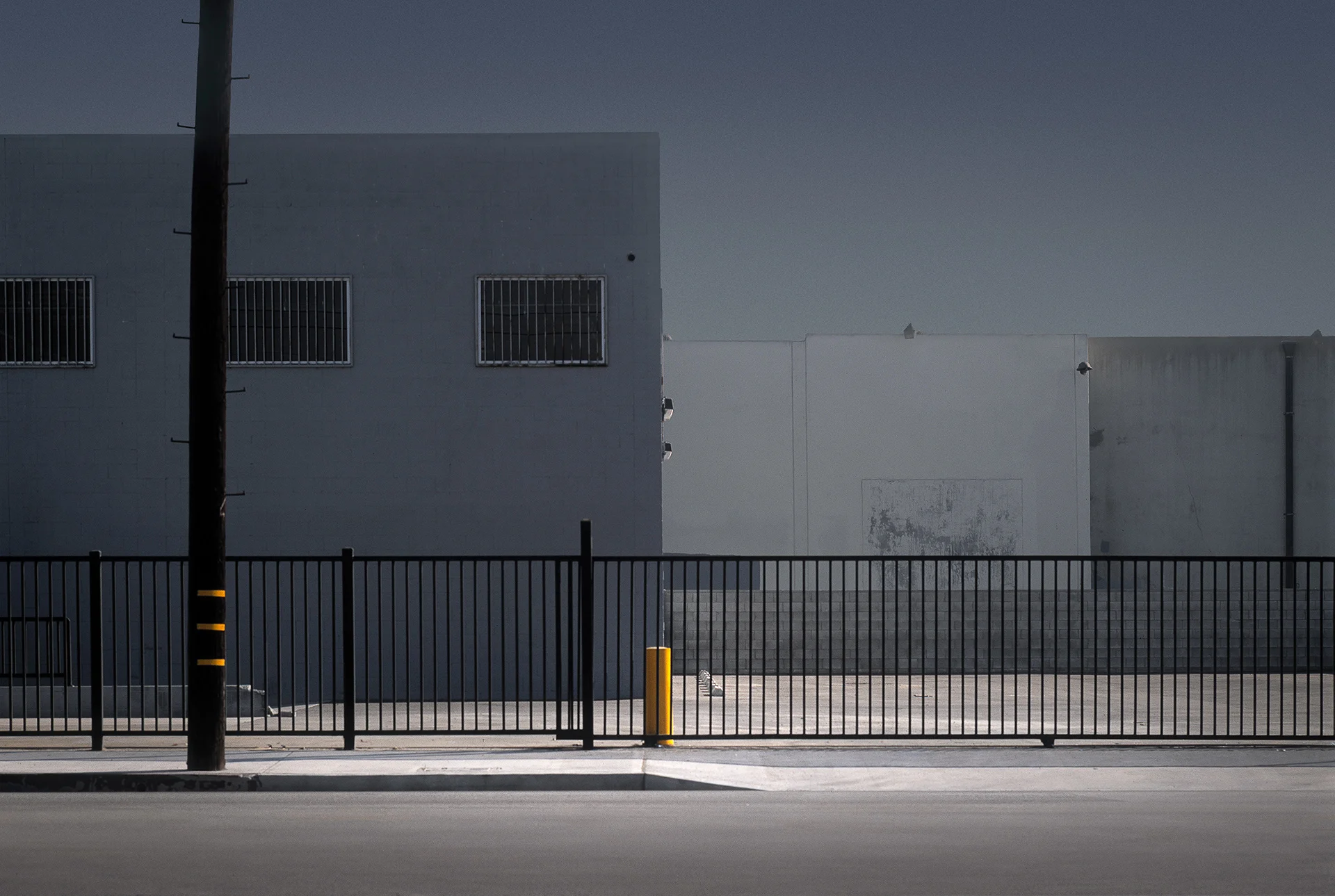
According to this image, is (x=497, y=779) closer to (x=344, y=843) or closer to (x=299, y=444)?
(x=344, y=843)

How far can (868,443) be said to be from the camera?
37250mm

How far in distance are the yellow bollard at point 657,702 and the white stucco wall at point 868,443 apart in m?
23.0

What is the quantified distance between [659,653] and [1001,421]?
2519 cm

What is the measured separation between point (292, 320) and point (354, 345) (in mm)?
1024

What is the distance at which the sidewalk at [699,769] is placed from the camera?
12055 millimetres

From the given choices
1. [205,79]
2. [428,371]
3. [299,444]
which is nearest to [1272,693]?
[428,371]

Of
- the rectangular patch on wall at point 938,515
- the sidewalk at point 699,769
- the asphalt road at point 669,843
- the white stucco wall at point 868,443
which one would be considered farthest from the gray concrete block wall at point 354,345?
the rectangular patch on wall at point 938,515

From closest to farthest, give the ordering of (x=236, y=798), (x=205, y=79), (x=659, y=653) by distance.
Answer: (x=236, y=798), (x=205, y=79), (x=659, y=653)

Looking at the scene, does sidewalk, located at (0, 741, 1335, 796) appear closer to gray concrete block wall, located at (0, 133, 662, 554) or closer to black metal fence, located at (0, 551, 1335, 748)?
black metal fence, located at (0, 551, 1335, 748)

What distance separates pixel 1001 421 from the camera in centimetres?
3684

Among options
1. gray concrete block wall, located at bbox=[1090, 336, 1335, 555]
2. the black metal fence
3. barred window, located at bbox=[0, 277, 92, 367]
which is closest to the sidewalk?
the black metal fence

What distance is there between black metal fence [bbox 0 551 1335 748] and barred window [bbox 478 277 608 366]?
317 centimetres

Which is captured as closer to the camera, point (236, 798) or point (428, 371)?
point (236, 798)

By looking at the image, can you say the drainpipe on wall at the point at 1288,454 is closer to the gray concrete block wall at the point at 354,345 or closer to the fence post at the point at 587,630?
the gray concrete block wall at the point at 354,345
